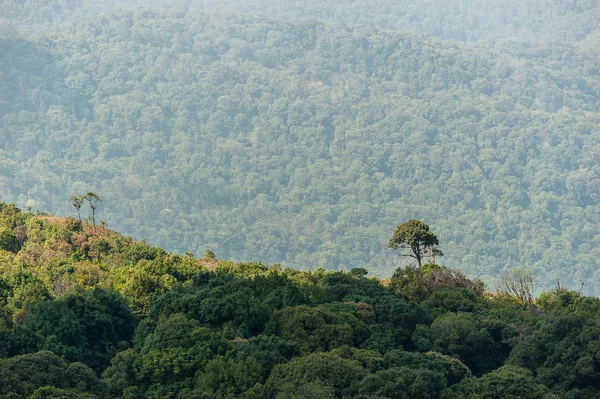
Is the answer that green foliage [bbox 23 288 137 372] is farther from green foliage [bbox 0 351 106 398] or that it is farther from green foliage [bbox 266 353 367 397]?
green foliage [bbox 266 353 367 397]

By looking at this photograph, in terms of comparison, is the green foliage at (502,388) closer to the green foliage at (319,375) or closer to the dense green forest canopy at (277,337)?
the dense green forest canopy at (277,337)

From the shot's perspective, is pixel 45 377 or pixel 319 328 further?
pixel 319 328

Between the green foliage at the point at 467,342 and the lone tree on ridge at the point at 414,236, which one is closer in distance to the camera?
the green foliage at the point at 467,342

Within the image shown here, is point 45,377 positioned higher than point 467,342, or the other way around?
point 467,342

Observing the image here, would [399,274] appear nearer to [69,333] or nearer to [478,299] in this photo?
[478,299]

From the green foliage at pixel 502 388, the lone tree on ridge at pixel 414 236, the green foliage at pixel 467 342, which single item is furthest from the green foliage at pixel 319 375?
the lone tree on ridge at pixel 414 236

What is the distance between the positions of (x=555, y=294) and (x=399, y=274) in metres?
10.9

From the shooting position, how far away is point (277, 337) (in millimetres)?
57625

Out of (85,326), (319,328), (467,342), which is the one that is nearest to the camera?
(319,328)

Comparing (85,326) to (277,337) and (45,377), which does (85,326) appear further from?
(45,377)

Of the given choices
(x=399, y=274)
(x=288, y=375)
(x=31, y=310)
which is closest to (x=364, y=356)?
(x=288, y=375)

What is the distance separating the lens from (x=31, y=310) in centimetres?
6216

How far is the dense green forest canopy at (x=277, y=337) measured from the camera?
170 feet

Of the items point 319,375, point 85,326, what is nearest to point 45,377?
point 319,375
